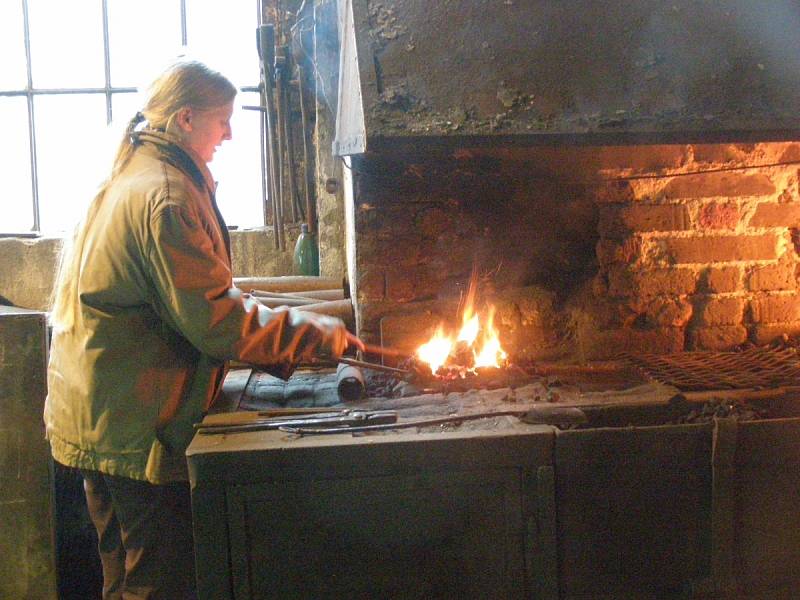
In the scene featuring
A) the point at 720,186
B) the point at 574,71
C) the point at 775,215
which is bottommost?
the point at 775,215

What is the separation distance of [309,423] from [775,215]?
190 centimetres

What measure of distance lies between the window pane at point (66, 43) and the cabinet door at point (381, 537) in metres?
2.77

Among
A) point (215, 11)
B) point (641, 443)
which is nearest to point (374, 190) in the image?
point (641, 443)

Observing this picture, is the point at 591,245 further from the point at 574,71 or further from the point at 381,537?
the point at 381,537

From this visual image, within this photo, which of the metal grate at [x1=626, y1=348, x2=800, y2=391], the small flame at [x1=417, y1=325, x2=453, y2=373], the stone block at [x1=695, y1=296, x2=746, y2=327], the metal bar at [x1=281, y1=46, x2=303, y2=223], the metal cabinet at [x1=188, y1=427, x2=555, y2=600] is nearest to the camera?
the metal cabinet at [x1=188, y1=427, x2=555, y2=600]

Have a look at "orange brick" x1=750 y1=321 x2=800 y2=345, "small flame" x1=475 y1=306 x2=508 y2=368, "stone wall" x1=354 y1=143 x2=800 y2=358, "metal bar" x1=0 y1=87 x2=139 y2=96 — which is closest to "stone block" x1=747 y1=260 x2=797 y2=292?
"stone wall" x1=354 y1=143 x2=800 y2=358

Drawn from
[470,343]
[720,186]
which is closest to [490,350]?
[470,343]

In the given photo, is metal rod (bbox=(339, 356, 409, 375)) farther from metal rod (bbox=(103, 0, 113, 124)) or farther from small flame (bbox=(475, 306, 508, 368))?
metal rod (bbox=(103, 0, 113, 124))

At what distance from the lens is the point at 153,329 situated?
2.06 m

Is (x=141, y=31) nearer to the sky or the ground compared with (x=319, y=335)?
nearer to the sky

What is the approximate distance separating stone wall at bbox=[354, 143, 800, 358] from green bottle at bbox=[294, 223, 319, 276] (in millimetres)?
928

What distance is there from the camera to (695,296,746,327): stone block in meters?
2.80

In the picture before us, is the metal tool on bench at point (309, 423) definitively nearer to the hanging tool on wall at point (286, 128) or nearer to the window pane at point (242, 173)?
the hanging tool on wall at point (286, 128)

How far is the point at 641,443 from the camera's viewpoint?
1.92 meters
